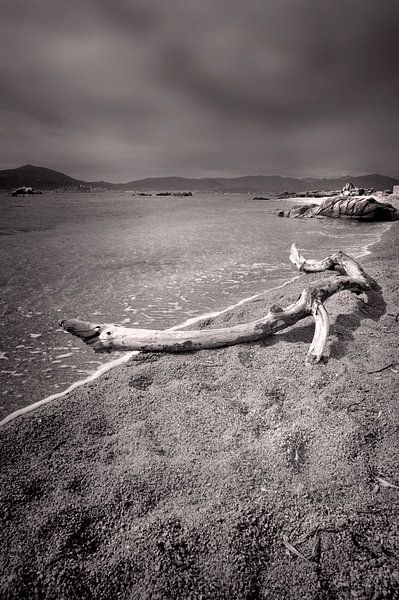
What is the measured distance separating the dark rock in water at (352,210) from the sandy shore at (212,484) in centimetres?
1672

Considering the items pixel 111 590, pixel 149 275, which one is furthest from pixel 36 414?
pixel 149 275

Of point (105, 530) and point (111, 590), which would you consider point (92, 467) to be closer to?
point (105, 530)

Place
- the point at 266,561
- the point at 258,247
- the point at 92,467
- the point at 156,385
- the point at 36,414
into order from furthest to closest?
the point at 258,247 → the point at 156,385 → the point at 36,414 → the point at 92,467 → the point at 266,561

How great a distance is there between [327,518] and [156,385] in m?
1.70

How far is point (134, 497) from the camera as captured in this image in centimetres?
182

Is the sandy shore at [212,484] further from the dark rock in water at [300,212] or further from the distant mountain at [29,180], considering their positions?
the distant mountain at [29,180]

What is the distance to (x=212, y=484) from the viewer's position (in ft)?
6.17

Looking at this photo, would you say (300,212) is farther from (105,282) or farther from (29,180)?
(29,180)

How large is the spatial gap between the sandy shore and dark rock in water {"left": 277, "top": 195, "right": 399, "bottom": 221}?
16.7 metres

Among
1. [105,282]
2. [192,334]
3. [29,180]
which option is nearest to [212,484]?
[192,334]

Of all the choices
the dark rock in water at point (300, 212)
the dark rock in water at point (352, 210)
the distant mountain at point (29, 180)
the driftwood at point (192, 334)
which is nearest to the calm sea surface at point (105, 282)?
the driftwood at point (192, 334)

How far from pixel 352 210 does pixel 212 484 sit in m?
19.5

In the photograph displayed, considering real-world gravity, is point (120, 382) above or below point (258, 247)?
below

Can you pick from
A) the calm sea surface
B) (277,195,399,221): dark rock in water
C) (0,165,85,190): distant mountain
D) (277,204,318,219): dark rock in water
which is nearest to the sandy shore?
the calm sea surface
